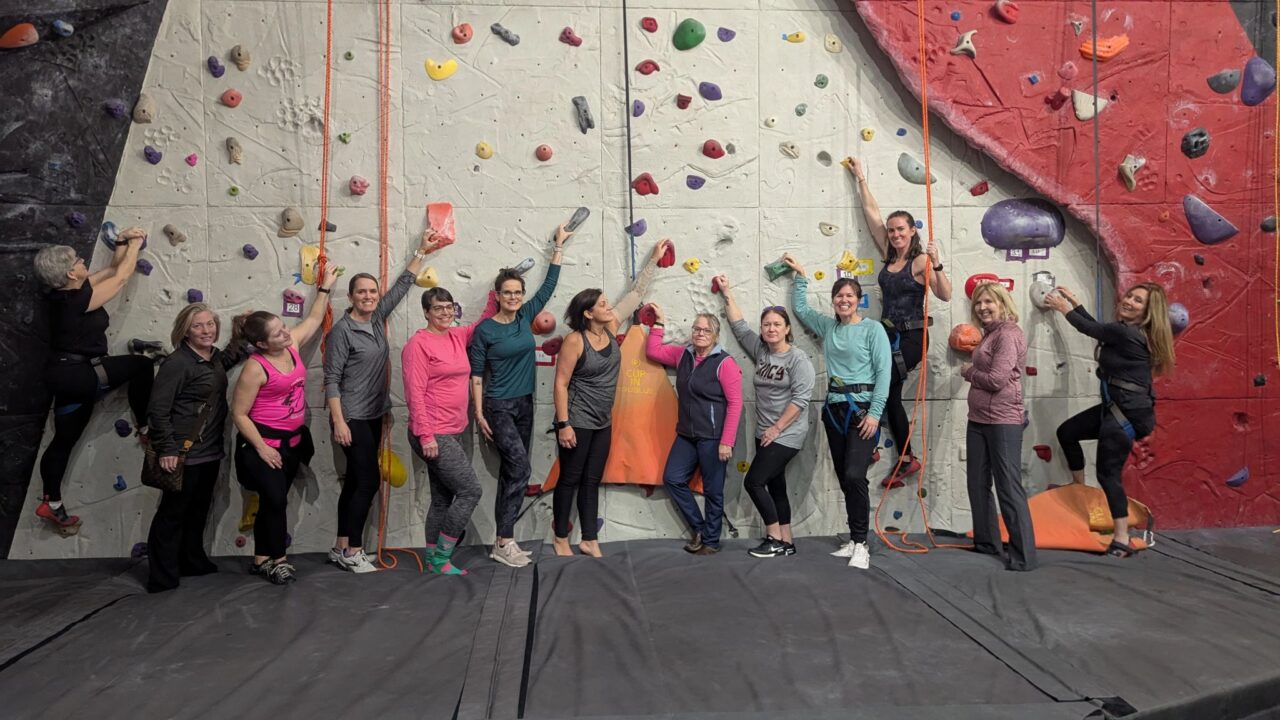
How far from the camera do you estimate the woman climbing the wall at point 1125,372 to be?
4.04 m

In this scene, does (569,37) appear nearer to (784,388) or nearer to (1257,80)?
(784,388)

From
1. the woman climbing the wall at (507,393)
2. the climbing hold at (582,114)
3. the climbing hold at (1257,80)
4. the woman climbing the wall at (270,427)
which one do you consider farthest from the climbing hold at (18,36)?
the climbing hold at (1257,80)

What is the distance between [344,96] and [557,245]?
1.29 m

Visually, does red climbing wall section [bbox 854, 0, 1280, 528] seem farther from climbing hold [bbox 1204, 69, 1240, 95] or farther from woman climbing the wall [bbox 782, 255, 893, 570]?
woman climbing the wall [bbox 782, 255, 893, 570]

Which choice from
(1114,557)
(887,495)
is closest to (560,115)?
(887,495)

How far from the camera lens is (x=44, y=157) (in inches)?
159

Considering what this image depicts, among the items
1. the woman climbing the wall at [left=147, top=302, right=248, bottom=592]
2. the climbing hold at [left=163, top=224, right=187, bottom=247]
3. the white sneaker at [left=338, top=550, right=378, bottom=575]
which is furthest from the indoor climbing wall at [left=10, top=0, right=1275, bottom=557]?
the woman climbing the wall at [left=147, top=302, right=248, bottom=592]

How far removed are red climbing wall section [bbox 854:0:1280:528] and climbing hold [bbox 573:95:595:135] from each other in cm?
150

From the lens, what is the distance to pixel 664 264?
4387 millimetres

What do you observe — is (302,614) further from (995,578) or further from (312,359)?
(995,578)

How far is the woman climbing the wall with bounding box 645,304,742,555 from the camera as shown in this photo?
415 cm

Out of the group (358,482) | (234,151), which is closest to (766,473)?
(358,482)

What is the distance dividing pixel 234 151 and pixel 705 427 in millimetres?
2661

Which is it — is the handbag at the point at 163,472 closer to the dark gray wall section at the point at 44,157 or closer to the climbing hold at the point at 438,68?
the dark gray wall section at the point at 44,157
